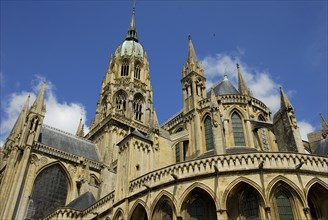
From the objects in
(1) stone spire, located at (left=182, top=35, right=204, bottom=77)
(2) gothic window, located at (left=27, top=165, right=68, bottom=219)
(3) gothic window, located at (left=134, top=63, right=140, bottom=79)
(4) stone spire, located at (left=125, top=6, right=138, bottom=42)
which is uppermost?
A: (4) stone spire, located at (left=125, top=6, right=138, bottom=42)

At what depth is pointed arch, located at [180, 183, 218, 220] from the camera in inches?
547

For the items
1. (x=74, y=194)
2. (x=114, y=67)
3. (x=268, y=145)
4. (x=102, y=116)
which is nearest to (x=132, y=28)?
(x=114, y=67)

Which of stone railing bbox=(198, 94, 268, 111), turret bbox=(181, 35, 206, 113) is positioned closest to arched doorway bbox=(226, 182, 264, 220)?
stone railing bbox=(198, 94, 268, 111)

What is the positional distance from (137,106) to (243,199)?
27657 millimetres

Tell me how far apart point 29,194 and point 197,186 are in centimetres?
1645

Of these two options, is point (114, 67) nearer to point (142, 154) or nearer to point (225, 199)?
point (142, 154)

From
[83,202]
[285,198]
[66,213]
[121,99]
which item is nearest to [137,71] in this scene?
[121,99]

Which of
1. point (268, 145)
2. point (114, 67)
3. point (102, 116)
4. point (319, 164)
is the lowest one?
point (319, 164)

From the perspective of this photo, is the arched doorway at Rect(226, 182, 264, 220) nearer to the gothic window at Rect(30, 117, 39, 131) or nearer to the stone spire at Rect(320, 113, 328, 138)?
the stone spire at Rect(320, 113, 328, 138)

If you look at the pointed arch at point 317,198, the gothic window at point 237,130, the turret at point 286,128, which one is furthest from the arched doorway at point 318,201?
the gothic window at point 237,130

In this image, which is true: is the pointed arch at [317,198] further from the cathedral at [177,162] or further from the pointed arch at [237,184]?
the pointed arch at [237,184]

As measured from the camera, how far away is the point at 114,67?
4284cm

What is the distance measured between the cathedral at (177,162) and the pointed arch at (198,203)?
0.04 meters

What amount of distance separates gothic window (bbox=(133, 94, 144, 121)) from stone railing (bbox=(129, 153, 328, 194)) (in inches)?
964
